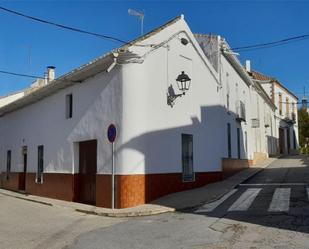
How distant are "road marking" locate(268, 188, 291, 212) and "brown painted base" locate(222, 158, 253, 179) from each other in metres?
4.86

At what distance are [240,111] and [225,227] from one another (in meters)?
16.1

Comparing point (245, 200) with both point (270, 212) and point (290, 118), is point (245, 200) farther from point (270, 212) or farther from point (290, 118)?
point (290, 118)

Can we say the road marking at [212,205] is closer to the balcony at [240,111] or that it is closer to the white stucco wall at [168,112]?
the white stucco wall at [168,112]

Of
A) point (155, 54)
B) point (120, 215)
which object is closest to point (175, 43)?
point (155, 54)

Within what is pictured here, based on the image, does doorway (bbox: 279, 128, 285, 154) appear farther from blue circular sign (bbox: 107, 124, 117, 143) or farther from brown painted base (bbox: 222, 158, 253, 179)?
blue circular sign (bbox: 107, 124, 117, 143)

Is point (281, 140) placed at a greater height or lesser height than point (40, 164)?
greater

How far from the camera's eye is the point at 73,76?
1639cm

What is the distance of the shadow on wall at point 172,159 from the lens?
14.0m

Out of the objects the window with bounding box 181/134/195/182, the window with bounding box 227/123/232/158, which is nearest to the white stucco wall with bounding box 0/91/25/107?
the window with bounding box 227/123/232/158

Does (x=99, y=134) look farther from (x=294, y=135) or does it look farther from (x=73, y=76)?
(x=294, y=135)

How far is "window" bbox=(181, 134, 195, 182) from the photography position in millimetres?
16312

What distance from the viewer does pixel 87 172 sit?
16.3m

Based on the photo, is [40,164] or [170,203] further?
[40,164]

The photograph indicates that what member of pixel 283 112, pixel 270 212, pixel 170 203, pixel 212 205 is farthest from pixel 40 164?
pixel 283 112
